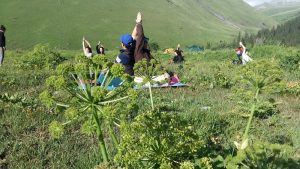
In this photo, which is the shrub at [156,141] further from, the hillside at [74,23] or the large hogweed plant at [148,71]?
the hillside at [74,23]

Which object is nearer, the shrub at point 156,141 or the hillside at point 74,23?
the shrub at point 156,141

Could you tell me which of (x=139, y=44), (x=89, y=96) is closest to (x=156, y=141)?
(x=89, y=96)

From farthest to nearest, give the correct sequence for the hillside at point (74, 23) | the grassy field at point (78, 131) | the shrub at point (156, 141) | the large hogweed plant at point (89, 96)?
the hillside at point (74, 23)
the grassy field at point (78, 131)
the large hogweed plant at point (89, 96)
the shrub at point (156, 141)

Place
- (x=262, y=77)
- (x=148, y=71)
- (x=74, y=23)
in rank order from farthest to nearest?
(x=74, y=23) < (x=148, y=71) < (x=262, y=77)

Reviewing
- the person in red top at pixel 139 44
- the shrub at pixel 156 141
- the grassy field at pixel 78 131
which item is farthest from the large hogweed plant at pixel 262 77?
the person in red top at pixel 139 44

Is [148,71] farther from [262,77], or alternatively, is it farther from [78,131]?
[78,131]

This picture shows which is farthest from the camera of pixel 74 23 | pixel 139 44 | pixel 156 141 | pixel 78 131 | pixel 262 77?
pixel 74 23

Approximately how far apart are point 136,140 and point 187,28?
199243mm

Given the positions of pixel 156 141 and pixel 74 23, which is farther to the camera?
pixel 74 23

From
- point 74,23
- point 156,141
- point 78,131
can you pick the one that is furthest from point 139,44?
point 74,23

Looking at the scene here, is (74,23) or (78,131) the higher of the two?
(78,131)

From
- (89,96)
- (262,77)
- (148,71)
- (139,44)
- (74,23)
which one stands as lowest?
(74,23)

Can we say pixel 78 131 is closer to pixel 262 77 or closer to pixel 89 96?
pixel 262 77

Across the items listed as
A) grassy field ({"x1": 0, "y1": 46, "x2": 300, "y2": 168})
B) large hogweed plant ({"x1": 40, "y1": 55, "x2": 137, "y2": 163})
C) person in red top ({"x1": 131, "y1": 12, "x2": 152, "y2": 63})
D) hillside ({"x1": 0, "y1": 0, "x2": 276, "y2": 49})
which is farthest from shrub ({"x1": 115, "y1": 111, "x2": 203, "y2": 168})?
hillside ({"x1": 0, "y1": 0, "x2": 276, "y2": 49})
